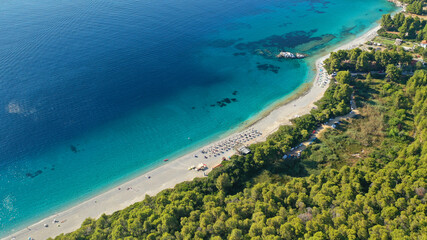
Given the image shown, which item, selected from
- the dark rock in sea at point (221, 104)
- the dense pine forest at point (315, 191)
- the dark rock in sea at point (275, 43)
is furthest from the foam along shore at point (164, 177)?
the dark rock in sea at point (275, 43)

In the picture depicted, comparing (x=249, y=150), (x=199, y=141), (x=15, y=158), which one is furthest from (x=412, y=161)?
(x=15, y=158)

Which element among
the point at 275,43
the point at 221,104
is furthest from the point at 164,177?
the point at 275,43

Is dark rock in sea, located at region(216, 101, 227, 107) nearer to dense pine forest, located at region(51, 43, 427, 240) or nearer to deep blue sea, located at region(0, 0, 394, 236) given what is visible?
deep blue sea, located at region(0, 0, 394, 236)

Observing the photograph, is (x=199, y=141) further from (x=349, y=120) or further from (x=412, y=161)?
(x=412, y=161)

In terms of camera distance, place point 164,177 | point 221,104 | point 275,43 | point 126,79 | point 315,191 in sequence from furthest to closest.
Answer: point 275,43 < point 126,79 < point 221,104 < point 164,177 < point 315,191

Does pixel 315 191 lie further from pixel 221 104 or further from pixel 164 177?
pixel 221 104

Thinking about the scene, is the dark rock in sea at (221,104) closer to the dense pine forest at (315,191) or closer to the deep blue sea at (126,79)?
the deep blue sea at (126,79)

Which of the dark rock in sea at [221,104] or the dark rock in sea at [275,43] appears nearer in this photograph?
the dark rock in sea at [221,104]

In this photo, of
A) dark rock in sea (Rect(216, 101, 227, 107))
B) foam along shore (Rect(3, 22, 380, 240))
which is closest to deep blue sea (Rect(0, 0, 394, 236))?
dark rock in sea (Rect(216, 101, 227, 107))
